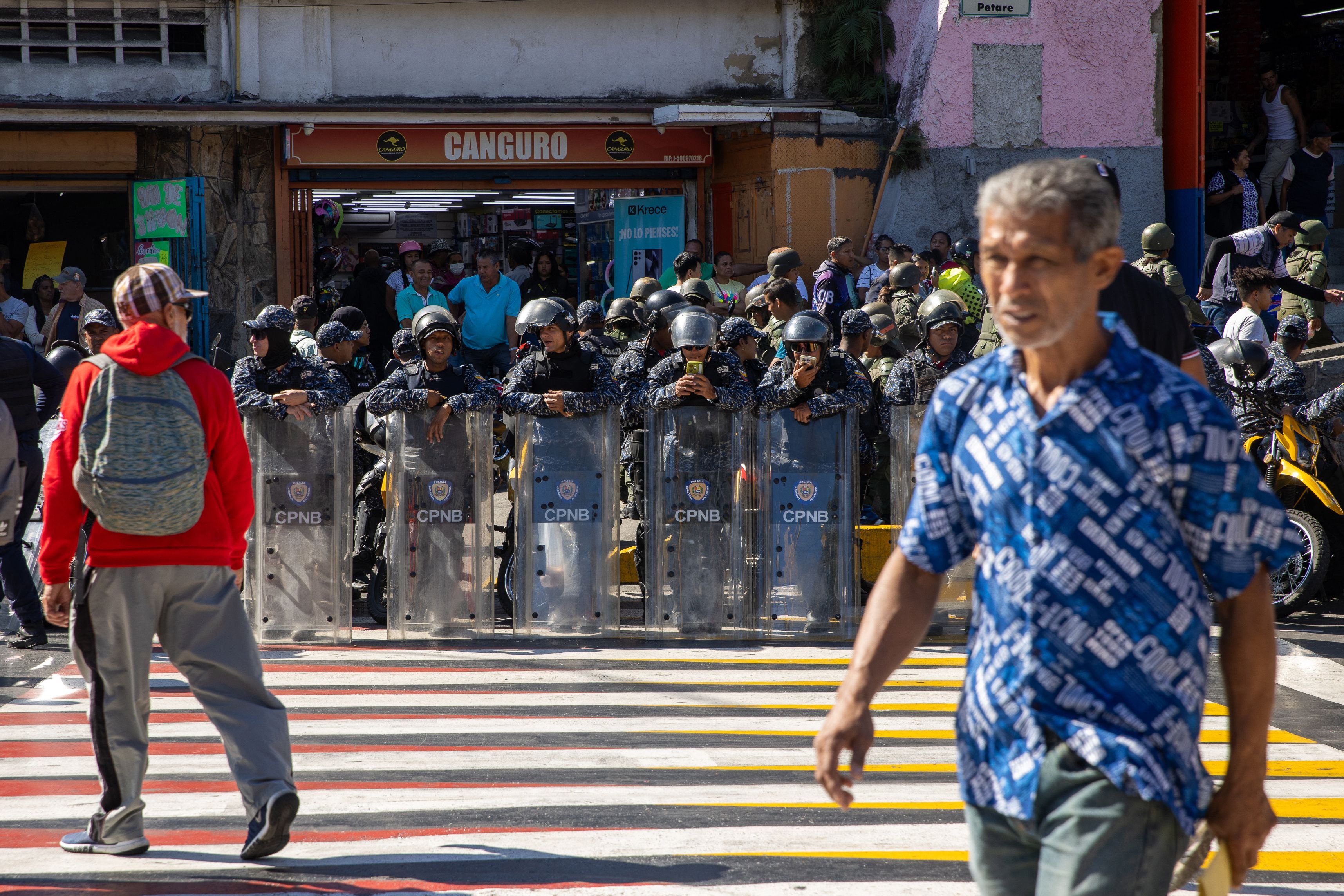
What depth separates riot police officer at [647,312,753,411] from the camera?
28.1ft

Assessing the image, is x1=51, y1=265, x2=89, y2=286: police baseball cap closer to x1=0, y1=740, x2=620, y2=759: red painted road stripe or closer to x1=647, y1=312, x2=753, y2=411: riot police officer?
x1=647, y1=312, x2=753, y2=411: riot police officer

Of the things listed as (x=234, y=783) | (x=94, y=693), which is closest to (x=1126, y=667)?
(x=94, y=693)

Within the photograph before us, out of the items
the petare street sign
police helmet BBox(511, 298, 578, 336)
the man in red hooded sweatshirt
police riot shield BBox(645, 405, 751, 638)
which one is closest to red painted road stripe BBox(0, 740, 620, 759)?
the man in red hooded sweatshirt

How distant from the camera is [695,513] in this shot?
873cm

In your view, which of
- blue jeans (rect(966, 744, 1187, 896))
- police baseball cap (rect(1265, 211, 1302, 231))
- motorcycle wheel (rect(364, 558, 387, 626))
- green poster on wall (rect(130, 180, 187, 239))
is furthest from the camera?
green poster on wall (rect(130, 180, 187, 239))

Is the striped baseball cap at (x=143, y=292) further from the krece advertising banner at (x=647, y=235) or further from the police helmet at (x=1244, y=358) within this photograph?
the krece advertising banner at (x=647, y=235)

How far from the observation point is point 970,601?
920 centimetres

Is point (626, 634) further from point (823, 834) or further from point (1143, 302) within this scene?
point (1143, 302)

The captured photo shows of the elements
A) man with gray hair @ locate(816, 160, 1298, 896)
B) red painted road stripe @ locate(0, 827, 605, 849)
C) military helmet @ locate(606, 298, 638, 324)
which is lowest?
red painted road stripe @ locate(0, 827, 605, 849)

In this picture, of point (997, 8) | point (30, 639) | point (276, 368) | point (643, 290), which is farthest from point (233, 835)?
point (997, 8)

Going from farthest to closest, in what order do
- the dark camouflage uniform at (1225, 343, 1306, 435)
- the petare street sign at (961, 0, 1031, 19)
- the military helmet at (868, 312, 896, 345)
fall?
1. the petare street sign at (961, 0, 1031, 19)
2. the military helmet at (868, 312, 896, 345)
3. the dark camouflage uniform at (1225, 343, 1306, 435)

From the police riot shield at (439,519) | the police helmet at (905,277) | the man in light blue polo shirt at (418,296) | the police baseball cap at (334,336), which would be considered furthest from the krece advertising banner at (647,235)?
the police riot shield at (439,519)

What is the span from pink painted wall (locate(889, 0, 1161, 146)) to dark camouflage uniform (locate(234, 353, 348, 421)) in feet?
33.0

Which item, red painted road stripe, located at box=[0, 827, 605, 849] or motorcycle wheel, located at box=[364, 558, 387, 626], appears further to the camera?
motorcycle wheel, located at box=[364, 558, 387, 626]
